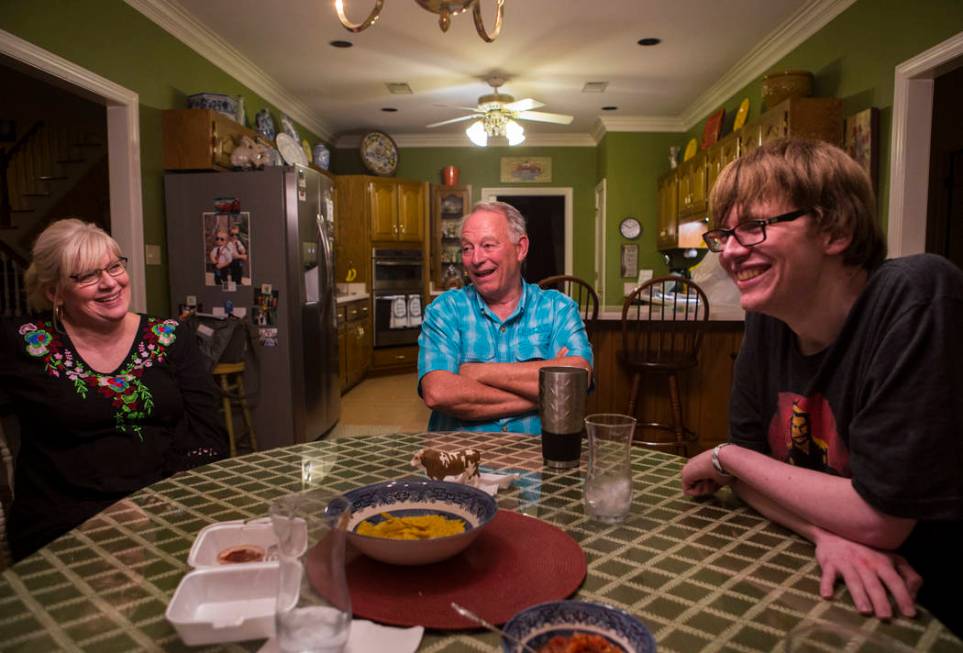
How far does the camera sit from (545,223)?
26.6ft

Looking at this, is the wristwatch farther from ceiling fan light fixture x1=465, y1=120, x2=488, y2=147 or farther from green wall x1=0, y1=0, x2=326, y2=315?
ceiling fan light fixture x1=465, y1=120, x2=488, y2=147

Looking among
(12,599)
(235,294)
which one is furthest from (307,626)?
(235,294)

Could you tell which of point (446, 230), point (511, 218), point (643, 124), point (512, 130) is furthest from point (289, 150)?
point (643, 124)

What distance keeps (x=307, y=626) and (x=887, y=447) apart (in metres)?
0.77

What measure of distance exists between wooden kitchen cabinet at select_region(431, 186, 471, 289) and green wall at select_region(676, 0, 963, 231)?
160 inches

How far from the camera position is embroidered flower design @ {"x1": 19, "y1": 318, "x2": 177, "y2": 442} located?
1.63 meters

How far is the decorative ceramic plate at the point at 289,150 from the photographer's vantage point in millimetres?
4733

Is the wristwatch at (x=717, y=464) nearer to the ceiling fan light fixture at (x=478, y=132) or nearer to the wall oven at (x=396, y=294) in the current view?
the ceiling fan light fixture at (x=478, y=132)

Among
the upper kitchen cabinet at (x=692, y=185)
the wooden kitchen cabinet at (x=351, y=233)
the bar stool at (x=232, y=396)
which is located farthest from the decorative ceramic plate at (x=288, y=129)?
the upper kitchen cabinet at (x=692, y=185)

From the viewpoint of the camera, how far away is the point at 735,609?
2.46 feet

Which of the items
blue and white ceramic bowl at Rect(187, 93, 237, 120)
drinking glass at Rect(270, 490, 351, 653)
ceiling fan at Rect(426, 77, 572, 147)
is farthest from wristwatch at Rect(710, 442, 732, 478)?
ceiling fan at Rect(426, 77, 572, 147)

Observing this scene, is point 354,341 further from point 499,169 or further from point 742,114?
point 742,114

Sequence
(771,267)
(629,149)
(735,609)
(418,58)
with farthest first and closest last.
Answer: (629,149)
(418,58)
(771,267)
(735,609)

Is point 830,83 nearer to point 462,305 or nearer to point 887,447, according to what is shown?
point 462,305
